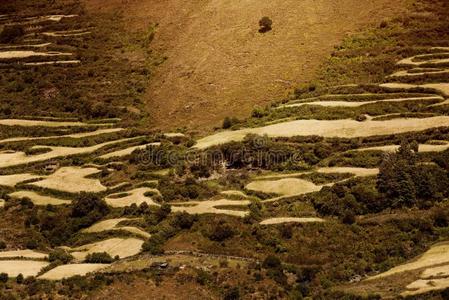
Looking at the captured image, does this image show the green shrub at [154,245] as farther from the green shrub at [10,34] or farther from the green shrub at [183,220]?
the green shrub at [10,34]

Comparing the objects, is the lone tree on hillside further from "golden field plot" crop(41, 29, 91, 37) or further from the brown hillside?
"golden field plot" crop(41, 29, 91, 37)

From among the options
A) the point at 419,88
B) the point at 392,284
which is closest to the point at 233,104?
the point at 419,88

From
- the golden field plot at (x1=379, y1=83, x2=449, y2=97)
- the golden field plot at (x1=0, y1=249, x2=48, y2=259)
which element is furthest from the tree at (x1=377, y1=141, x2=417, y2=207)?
the golden field plot at (x1=0, y1=249, x2=48, y2=259)

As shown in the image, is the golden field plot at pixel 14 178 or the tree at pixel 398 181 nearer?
the tree at pixel 398 181

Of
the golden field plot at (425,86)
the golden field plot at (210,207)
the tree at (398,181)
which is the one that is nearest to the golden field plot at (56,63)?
the golden field plot at (425,86)

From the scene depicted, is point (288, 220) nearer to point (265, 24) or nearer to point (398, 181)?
point (398, 181)

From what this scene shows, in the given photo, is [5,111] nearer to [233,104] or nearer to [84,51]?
[84,51]
